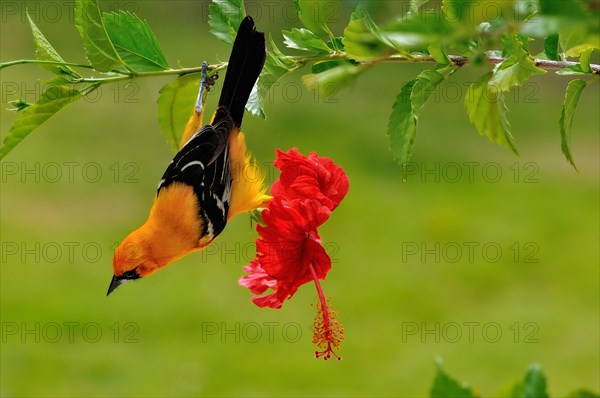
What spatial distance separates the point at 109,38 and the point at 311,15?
0.85ft

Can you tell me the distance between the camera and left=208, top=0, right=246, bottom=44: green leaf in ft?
4.05

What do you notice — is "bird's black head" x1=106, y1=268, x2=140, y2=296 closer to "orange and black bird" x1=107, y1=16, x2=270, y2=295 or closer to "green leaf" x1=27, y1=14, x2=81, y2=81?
"orange and black bird" x1=107, y1=16, x2=270, y2=295

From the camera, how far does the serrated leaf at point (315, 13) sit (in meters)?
1.08

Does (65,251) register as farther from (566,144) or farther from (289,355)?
(566,144)

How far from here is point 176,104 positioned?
132cm

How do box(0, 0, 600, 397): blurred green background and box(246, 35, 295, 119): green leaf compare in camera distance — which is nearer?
box(246, 35, 295, 119): green leaf

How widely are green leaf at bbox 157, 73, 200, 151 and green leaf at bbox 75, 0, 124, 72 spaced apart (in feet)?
0.45

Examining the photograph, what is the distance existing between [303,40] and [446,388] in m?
0.59

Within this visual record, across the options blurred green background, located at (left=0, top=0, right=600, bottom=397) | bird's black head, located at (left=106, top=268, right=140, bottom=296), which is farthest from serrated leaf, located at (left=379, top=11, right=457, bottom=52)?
blurred green background, located at (left=0, top=0, right=600, bottom=397)

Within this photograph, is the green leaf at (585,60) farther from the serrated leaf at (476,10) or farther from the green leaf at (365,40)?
the serrated leaf at (476,10)

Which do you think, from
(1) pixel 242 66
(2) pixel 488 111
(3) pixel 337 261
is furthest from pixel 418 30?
(3) pixel 337 261

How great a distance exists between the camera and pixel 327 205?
1.25 meters

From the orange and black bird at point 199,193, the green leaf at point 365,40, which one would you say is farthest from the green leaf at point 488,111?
the orange and black bird at point 199,193

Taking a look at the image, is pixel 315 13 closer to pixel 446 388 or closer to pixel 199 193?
pixel 446 388
